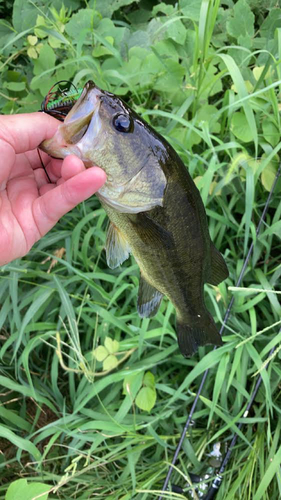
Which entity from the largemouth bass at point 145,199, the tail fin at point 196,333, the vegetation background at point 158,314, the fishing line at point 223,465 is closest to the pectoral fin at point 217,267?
the largemouth bass at point 145,199

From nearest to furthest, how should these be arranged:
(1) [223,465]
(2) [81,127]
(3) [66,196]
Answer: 1. (2) [81,127]
2. (3) [66,196]
3. (1) [223,465]

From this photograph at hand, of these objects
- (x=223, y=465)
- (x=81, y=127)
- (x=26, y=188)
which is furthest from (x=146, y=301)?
(x=223, y=465)

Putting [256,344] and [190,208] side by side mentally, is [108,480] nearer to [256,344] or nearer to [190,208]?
[256,344]

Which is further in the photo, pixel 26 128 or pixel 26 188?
pixel 26 188

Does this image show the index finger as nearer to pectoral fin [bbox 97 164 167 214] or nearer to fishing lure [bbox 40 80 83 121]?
fishing lure [bbox 40 80 83 121]

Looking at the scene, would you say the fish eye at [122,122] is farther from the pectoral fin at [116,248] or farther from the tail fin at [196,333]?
the tail fin at [196,333]

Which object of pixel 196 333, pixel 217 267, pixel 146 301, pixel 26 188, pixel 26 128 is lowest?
pixel 196 333

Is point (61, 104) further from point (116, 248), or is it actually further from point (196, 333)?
point (196, 333)

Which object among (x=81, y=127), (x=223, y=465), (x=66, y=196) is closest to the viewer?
(x=81, y=127)
